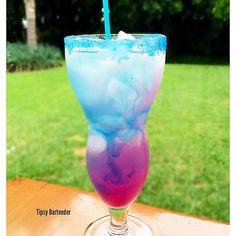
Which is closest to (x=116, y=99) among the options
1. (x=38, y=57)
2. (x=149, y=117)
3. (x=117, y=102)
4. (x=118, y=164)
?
(x=117, y=102)

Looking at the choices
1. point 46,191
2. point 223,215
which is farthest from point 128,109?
point 223,215

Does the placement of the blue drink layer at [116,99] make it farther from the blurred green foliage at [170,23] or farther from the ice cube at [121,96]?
the blurred green foliage at [170,23]

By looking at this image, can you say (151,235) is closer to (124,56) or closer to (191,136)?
(124,56)

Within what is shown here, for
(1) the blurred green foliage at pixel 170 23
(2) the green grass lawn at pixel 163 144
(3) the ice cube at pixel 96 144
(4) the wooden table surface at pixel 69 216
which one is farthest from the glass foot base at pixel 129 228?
(1) the blurred green foliage at pixel 170 23

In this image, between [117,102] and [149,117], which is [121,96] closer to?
[117,102]

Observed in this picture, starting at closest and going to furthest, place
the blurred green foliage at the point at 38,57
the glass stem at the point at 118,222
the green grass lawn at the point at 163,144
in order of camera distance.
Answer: the glass stem at the point at 118,222
the green grass lawn at the point at 163,144
the blurred green foliage at the point at 38,57

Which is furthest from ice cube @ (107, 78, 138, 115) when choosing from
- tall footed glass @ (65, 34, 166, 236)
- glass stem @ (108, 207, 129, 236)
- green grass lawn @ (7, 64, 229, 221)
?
green grass lawn @ (7, 64, 229, 221)
